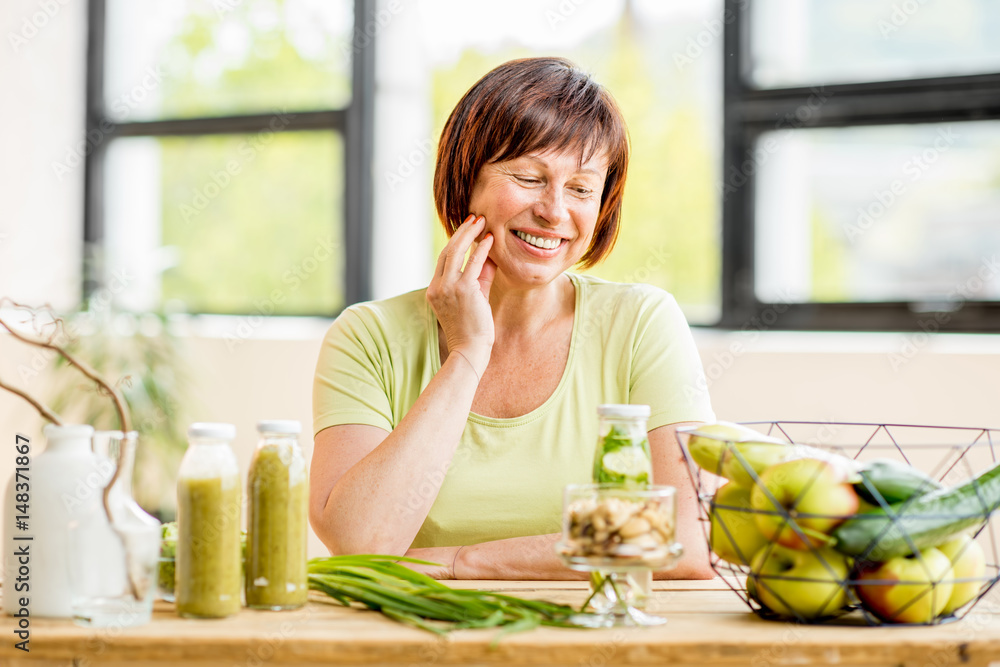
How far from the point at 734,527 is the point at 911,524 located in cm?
16

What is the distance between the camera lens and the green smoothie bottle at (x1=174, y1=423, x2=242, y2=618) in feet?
2.89

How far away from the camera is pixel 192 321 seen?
3.37m

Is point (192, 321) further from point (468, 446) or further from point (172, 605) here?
point (172, 605)

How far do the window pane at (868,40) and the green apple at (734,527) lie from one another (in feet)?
7.12

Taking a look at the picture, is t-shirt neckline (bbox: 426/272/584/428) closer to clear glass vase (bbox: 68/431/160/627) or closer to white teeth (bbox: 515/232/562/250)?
white teeth (bbox: 515/232/562/250)

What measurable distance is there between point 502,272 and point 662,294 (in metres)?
0.29

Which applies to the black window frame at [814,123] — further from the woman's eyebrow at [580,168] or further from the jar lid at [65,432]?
the jar lid at [65,432]

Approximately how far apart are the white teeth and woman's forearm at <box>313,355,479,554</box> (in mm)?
344

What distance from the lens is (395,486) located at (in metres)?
1.33

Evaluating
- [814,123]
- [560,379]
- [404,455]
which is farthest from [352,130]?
[404,455]

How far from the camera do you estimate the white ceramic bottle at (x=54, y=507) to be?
2.89 ft

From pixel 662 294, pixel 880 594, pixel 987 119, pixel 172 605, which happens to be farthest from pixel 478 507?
pixel 987 119

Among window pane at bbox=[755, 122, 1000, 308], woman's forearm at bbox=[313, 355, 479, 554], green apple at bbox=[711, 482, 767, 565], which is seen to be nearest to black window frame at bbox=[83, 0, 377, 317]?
Result: window pane at bbox=[755, 122, 1000, 308]

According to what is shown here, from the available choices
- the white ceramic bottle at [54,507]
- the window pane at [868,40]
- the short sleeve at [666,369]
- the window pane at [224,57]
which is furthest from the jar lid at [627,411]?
the window pane at [224,57]
